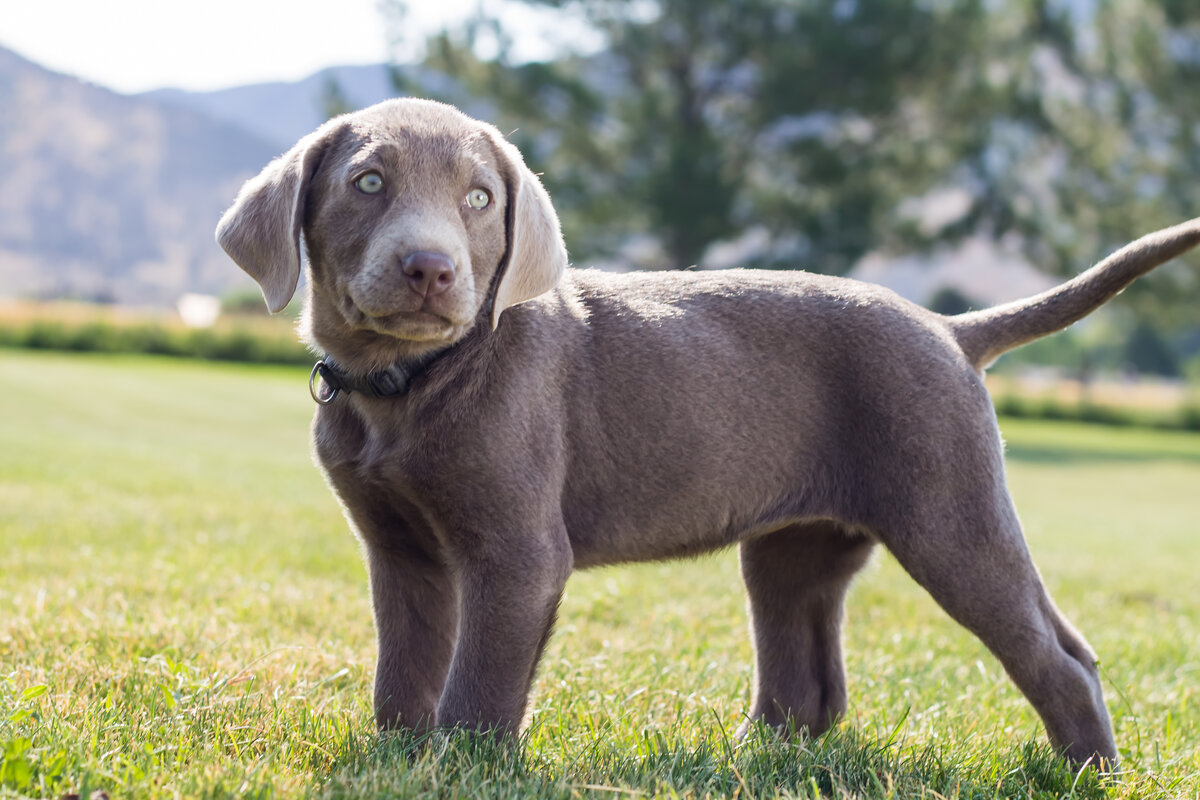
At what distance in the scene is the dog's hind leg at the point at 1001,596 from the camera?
114 inches

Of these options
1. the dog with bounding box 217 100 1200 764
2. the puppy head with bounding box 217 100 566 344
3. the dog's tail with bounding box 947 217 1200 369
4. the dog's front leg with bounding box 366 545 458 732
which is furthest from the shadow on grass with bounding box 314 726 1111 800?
the dog's tail with bounding box 947 217 1200 369

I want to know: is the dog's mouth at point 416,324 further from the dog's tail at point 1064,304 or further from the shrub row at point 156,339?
the shrub row at point 156,339

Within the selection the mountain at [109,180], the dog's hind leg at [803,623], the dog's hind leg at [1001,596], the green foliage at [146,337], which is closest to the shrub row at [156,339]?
the green foliage at [146,337]

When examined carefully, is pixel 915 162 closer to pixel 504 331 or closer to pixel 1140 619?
pixel 1140 619

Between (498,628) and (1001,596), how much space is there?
4.33 ft

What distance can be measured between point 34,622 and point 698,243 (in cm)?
1963

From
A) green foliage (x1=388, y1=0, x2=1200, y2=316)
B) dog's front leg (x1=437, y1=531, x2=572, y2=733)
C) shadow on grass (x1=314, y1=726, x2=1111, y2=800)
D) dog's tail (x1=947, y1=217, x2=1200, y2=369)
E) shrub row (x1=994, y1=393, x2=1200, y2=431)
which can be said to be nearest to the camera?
shadow on grass (x1=314, y1=726, x2=1111, y2=800)

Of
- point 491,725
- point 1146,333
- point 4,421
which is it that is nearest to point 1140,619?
point 491,725

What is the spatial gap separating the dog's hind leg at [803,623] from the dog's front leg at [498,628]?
0.99m

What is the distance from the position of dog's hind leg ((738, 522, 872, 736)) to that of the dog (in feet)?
0.27

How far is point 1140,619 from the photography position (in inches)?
221

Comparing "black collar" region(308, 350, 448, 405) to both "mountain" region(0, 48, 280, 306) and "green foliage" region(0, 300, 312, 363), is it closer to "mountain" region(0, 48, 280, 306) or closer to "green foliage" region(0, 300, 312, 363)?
"green foliage" region(0, 300, 312, 363)

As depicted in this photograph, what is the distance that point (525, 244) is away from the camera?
9.00ft

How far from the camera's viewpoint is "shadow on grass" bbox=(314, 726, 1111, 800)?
2301 mm
